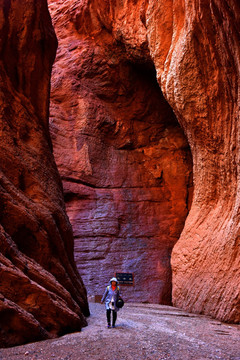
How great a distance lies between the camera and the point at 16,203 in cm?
491

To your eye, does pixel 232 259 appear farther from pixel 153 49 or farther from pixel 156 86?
pixel 156 86

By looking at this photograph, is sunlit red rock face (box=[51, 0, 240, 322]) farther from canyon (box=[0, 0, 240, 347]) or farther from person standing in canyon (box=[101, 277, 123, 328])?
person standing in canyon (box=[101, 277, 123, 328])

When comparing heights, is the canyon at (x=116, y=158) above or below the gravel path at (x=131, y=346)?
above

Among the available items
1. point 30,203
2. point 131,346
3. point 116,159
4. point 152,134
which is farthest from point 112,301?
point 152,134

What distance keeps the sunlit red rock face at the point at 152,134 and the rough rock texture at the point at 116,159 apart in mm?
46

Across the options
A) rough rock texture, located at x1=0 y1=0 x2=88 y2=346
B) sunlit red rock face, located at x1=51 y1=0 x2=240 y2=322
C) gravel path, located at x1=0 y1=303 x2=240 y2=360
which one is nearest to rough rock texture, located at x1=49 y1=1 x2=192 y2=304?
sunlit red rock face, located at x1=51 y1=0 x2=240 y2=322

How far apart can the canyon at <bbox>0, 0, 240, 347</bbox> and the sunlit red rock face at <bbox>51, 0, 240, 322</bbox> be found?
44 mm

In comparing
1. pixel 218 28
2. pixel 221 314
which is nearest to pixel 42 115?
pixel 218 28

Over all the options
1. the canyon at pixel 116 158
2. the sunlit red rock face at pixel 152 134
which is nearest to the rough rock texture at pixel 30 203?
the canyon at pixel 116 158

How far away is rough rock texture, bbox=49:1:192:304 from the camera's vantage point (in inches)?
487

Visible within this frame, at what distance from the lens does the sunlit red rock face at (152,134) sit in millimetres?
7855

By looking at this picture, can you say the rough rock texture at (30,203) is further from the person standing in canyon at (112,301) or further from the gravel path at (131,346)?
the person standing in canyon at (112,301)

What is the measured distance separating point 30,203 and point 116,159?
31.3ft

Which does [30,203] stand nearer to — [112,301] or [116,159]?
[112,301]
